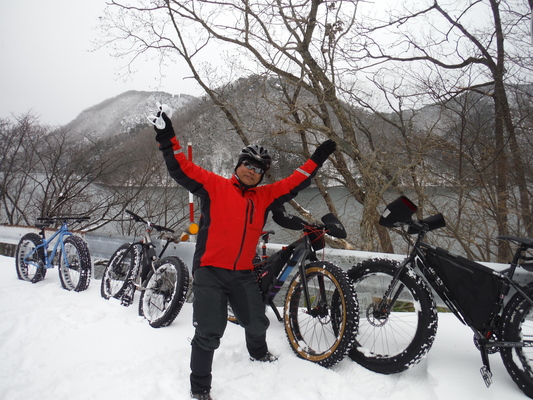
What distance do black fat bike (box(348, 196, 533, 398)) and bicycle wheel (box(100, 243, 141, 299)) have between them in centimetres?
289

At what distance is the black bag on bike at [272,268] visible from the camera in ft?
10.6

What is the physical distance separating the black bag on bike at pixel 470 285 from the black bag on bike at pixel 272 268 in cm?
128

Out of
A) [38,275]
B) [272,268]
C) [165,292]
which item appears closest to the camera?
[272,268]

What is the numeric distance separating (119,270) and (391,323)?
140 inches

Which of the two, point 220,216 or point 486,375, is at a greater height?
point 220,216

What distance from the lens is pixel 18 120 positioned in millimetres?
15828

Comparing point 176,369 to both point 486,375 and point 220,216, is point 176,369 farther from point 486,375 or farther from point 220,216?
point 486,375

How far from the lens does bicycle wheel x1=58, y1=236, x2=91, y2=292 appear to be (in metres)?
4.80

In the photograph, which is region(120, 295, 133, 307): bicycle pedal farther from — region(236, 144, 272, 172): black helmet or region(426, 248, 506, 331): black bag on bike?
region(426, 248, 506, 331): black bag on bike

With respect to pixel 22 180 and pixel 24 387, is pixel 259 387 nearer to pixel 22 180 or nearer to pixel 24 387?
pixel 24 387

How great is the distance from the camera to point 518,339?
90.6 inches

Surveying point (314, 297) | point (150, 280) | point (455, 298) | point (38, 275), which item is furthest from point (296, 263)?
point (38, 275)

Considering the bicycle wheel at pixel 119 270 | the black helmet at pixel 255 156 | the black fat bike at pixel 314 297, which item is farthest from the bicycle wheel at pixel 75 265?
the black helmet at pixel 255 156

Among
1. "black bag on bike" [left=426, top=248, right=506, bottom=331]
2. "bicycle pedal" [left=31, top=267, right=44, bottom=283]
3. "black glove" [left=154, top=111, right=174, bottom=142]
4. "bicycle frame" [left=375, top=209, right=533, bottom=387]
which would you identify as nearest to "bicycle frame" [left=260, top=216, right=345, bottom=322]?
"bicycle frame" [left=375, top=209, right=533, bottom=387]
